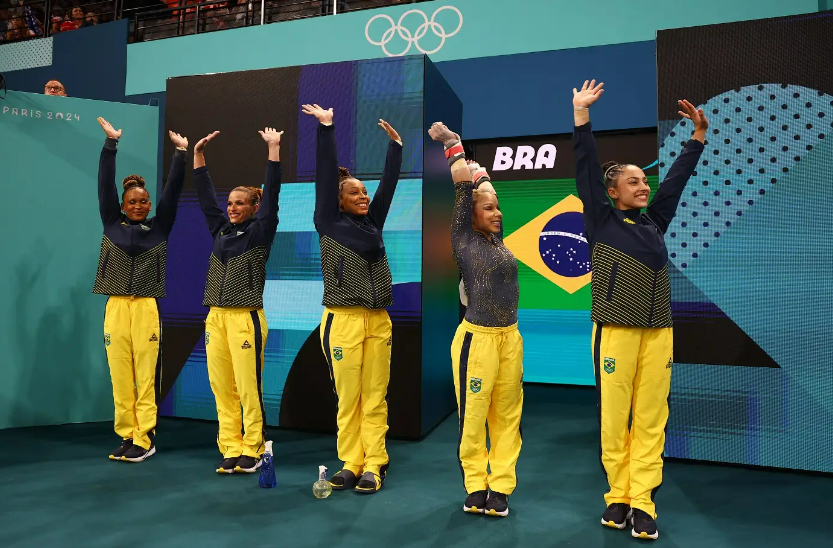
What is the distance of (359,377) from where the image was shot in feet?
11.6

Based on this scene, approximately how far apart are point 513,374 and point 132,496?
2098 millimetres

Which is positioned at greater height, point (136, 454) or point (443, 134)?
point (443, 134)

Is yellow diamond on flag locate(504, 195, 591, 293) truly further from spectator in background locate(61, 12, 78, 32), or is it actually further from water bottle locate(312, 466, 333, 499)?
spectator in background locate(61, 12, 78, 32)

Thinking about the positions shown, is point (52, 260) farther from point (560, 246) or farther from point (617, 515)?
point (560, 246)

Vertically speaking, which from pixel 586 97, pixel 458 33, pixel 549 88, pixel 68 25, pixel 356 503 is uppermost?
pixel 68 25

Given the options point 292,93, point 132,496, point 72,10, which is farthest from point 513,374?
point 72,10

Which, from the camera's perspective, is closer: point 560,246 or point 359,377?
point 359,377

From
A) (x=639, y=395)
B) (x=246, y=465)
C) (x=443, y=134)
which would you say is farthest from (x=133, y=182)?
(x=639, y=395)

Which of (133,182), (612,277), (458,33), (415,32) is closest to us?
(612,277)

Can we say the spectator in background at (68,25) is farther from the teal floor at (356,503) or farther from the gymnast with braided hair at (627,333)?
the gymnast with braided hair at (627,333)

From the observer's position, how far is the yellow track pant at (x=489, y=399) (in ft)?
10.1

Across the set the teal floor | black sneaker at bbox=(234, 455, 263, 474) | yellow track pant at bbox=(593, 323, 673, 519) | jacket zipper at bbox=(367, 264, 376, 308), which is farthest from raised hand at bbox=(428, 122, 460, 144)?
black sneaker at bbox=(234, 455, 263, 474)

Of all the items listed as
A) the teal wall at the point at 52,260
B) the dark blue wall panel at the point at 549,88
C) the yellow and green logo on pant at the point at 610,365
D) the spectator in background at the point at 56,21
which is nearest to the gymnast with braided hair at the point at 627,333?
the yellow and green logo on pant at the point at 610,365

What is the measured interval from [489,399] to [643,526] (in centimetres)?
87
